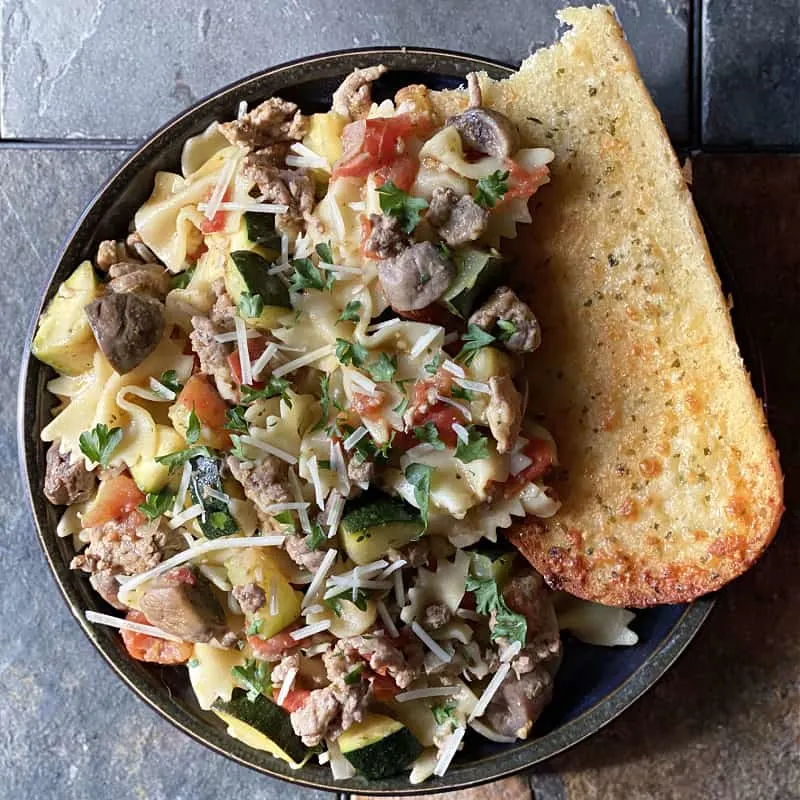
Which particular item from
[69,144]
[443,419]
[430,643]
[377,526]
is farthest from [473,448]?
[69,144]

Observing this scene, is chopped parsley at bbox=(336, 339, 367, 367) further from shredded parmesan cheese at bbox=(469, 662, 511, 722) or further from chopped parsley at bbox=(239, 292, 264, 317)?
shredded parmesan cheese at bbox=(469, 662, 511, 722)

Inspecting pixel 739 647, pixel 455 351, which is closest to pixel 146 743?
pixel 455 351

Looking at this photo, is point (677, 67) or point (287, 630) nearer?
point (287, 630)

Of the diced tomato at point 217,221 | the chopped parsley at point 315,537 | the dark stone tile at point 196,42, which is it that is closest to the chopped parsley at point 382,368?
the chopped parsley at point 315,537

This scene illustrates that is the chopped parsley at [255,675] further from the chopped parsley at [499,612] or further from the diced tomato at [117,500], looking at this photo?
the chopped parsley at [499,612]

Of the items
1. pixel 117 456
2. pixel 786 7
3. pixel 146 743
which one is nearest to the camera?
pixel 117 456

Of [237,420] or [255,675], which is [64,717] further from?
[237,420]

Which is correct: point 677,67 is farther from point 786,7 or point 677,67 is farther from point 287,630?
point 287,630
